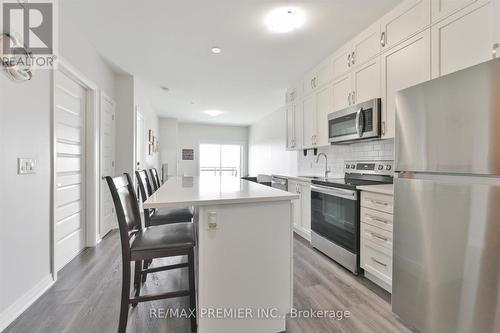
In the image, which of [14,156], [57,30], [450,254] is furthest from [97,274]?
[450,254]

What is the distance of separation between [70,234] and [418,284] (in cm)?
333

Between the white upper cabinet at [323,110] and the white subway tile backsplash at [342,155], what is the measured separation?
0.34 m

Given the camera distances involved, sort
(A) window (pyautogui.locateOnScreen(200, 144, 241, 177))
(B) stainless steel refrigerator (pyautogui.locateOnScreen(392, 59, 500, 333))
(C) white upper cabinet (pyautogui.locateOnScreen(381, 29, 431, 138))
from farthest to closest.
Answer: (A) window (pyautogui.locateOnScreen(200, 144, 241, 177)) < (C) white upper cabinet (pyautogui.locateOnScreen(381, 29, 431, 138)) < (B) stainless steel refrigerator (pyautogui.locateOnScreen(392, 59, 500, 333))

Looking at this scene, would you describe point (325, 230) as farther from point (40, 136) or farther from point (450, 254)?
point (40, 136)

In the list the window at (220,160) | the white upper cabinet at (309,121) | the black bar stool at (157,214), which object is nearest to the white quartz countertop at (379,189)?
the white upper cabinet at (309,121)

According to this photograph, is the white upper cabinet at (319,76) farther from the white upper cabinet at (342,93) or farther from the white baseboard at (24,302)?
the white baseboard at (24,302)

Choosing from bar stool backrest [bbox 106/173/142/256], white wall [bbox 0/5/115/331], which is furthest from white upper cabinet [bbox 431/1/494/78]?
white wall [bbox 0/5/115/331]

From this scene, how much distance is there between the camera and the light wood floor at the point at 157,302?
5.19ft

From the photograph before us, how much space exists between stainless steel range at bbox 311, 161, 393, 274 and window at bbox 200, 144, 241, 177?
6.04 m

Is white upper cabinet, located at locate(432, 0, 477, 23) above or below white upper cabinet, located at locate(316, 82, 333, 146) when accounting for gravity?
above

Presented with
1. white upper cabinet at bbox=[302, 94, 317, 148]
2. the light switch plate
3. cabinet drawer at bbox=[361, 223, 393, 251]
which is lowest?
cabinet drawer at bbox=[361, 223, 393, 251]

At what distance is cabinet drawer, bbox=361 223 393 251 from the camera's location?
77.0 inches

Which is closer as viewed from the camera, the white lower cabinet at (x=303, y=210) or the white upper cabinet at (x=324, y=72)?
the white upper cabinet at (x=324, y=72)

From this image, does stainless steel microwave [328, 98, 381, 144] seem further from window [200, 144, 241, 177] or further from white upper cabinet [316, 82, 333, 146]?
window [200, 144, 241, 177]
